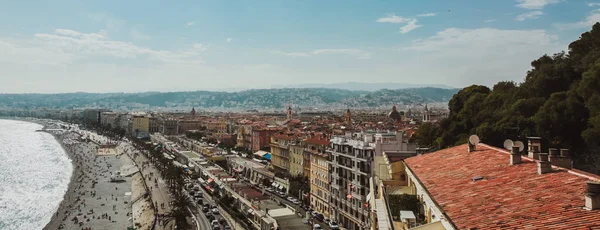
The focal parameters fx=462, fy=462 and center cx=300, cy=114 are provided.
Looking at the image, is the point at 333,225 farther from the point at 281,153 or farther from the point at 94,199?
the point at 94,199

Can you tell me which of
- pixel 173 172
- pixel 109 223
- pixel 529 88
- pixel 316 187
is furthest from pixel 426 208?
pixel 173 172

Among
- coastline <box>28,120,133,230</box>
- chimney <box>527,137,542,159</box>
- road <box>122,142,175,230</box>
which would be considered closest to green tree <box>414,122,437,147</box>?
road <box>122,142,175,230</box>

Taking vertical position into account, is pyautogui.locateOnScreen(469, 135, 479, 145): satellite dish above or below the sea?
above

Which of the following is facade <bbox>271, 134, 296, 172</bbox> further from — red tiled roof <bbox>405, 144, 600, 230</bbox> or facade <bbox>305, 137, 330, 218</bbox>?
red tiled roof <bbox>405, 144, 600, 230</bbox>

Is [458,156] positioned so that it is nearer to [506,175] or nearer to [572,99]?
[506,175]

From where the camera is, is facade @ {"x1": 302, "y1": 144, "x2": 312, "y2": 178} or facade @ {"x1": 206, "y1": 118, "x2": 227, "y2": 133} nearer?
facade @ {"x1": 302, "y1": 144, "x2": 312, "y2": 178}

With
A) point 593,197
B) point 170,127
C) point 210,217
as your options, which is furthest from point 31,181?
point 593,197
